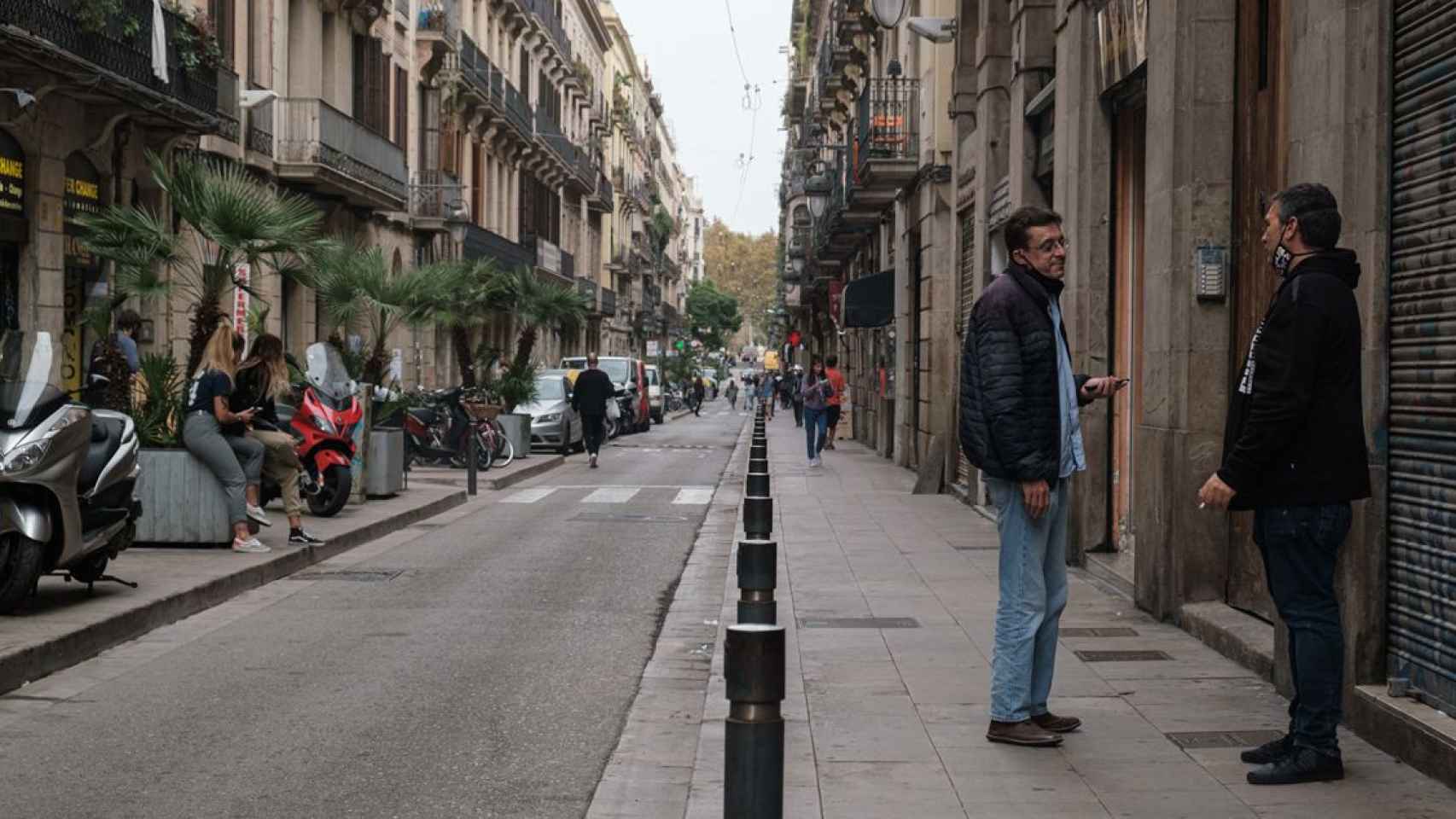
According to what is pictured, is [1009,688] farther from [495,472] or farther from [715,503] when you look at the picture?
[495,472]

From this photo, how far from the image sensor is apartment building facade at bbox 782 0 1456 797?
6.07m

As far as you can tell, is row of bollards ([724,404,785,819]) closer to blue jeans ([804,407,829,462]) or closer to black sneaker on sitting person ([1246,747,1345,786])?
black sneaker on sitting person ([1246,747,1345,786])

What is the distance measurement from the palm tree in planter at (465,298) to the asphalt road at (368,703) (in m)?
6.93

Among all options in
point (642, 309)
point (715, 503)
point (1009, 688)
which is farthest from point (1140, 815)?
point (642, 309)

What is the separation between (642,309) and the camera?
97438 mm

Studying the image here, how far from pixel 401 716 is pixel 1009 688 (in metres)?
2.64

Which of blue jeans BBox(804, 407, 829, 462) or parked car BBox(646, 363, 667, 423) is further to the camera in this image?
parked car BBox(646, 363, 667, 423)

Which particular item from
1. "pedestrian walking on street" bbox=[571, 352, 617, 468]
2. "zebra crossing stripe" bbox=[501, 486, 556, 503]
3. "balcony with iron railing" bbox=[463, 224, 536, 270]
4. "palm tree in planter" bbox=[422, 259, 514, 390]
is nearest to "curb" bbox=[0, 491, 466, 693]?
"zebra crossing stripe" bbox=[501, 486, 556, 503]

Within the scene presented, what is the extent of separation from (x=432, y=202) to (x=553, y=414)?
34.6 ft

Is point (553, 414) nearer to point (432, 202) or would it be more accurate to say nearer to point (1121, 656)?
point (432, 202)

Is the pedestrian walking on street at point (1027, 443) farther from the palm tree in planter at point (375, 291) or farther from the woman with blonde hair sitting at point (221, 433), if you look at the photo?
the palm tree in planter at point (375, 291)

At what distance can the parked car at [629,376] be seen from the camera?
4200cm

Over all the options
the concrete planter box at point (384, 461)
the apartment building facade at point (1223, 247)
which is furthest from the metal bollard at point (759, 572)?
the concrete planter box at point (384, 461)

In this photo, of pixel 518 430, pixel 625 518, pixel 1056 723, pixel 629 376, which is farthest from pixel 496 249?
pixel 1056 723
